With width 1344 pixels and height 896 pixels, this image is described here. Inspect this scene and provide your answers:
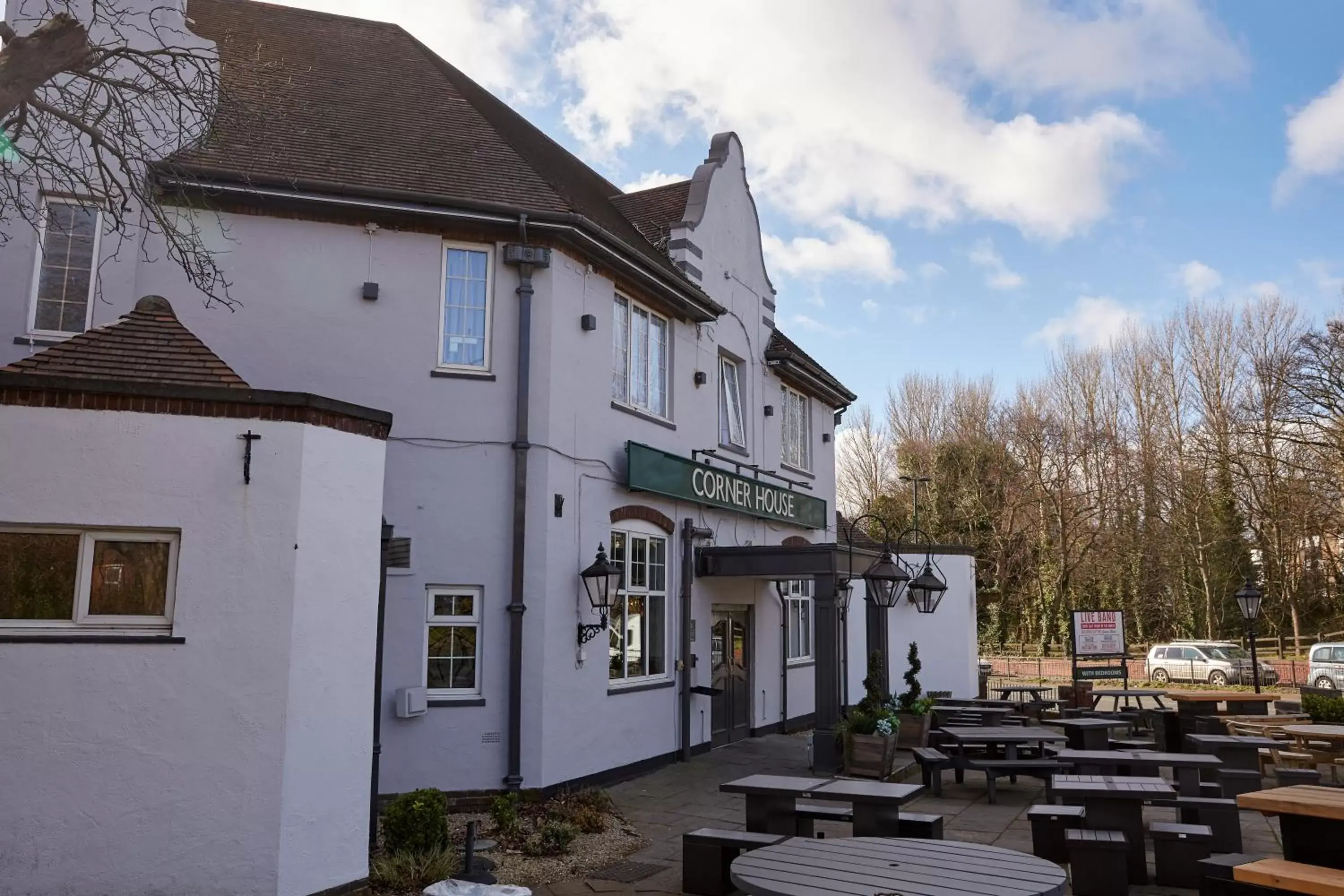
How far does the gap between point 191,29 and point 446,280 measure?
527 cm

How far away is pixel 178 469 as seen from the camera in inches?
282

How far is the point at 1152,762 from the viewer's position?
960 centimetres

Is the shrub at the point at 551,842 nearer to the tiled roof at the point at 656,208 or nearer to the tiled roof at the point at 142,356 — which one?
the tiled roof at the point at 142,356

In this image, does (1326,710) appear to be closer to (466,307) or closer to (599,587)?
(599,587)

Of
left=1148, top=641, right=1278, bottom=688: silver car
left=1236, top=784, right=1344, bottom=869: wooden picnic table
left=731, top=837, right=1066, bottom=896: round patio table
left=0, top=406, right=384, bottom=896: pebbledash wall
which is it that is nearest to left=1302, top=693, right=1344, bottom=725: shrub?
left=1236, top=784, right=1344, bottom=869: wooden picnic table

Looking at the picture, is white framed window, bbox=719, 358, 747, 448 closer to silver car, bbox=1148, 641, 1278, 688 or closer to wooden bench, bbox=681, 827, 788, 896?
wooden bench, bbox=681, 827, 788, 896

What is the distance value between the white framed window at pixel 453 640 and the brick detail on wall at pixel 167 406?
392 centimetres

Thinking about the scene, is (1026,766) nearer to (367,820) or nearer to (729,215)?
(367,820)

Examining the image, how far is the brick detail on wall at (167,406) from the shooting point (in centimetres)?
695

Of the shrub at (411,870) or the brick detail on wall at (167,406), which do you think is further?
the shrub at (411,870)

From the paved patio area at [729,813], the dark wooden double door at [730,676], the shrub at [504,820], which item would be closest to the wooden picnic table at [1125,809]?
the paved patio area at [729,813]

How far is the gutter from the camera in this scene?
427 inches

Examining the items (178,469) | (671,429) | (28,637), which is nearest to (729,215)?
(671,429)

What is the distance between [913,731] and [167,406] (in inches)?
439
